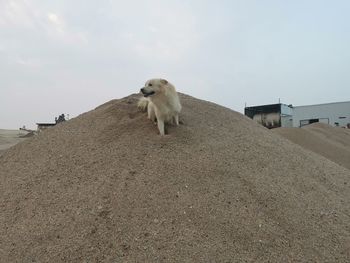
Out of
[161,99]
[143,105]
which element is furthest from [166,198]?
[143,105]

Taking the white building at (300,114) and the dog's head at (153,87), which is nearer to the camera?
the dog's head at (153,87)

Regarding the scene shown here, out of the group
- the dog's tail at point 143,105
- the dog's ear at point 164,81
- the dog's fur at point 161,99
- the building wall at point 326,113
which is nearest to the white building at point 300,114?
the building wall at point 326,113

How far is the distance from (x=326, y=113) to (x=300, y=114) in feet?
5.02

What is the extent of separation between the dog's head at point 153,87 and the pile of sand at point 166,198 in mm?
665

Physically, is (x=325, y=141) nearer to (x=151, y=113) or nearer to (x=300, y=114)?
(x=151, y=113)

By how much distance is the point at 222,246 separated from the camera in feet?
12.3

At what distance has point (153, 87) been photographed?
5348 millimetres

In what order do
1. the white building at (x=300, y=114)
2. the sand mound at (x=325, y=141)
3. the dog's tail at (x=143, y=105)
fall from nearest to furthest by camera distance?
the dog's tail at (x=143, y=105)
the sand mound at (x=325, y=141)
the white building at (x=300, y=114)

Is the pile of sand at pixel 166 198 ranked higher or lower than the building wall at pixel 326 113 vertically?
lower

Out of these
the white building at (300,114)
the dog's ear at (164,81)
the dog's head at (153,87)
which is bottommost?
the dog's head at (153,87)

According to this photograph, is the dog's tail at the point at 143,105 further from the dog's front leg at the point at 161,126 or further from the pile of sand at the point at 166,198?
the dog's front leg at the point at 161,126

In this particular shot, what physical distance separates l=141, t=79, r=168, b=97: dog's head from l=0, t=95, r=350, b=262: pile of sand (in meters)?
0.66

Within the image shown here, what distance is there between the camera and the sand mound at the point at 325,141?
33.1 feet

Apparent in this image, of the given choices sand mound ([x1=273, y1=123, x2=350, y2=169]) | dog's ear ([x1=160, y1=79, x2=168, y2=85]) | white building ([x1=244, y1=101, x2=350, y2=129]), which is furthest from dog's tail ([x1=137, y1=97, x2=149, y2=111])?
white building ([x1=244, y1=101, x2=350, y2=129])
